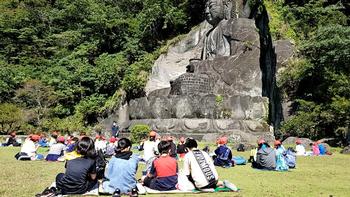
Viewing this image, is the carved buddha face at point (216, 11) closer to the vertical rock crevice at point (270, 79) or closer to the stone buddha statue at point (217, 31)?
the stone buddha statue at point (217, 31)

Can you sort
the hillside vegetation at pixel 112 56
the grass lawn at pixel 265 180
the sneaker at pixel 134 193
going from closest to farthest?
1. the sneaker at pixel 134 193
2. the grass lawn at pixel 265 180
3. the hillside vegetation at pixel 112 56

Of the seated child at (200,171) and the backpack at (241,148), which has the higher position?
the seated child at (200,171)

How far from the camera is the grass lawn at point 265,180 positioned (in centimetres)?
528

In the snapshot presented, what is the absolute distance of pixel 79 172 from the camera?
4.93 meters

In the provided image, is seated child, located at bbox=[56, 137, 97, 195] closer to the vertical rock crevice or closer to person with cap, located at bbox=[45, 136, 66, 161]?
person with cap, located at bbox=[45, 136, 66, 161]

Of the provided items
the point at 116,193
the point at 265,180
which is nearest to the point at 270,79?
the point at 265,180

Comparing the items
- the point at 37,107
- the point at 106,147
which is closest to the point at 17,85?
the point at 37,107

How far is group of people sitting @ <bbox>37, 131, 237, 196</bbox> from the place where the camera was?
4949 millimetres

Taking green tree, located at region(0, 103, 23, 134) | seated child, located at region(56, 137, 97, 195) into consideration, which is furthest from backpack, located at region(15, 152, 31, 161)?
green tree, located at region(0, 103, 23, 134)

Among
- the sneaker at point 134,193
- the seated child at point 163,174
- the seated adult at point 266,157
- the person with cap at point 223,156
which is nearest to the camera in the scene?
the sneaker at point 134,193

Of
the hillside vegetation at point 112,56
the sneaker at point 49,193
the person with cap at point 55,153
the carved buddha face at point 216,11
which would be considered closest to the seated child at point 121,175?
the sneaker at point 49,193

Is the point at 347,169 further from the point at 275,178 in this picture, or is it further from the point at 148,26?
the point at 148,26

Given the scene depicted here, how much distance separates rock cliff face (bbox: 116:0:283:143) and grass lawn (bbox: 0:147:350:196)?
22.8 ft

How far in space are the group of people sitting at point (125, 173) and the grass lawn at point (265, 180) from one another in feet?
1.16
